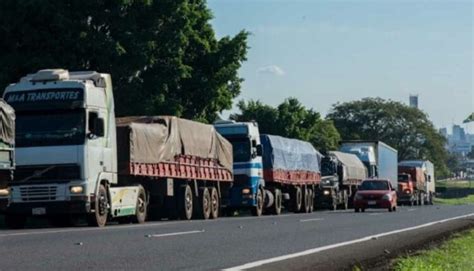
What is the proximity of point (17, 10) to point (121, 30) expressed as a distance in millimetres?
4138

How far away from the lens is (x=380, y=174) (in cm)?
6175

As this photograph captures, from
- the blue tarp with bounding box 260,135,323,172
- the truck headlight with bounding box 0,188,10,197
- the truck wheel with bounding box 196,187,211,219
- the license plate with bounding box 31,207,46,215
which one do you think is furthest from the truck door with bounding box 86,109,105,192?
the blue tarp with bounding box 260,135,323,172

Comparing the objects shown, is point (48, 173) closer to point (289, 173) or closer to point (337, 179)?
point (289, 173)

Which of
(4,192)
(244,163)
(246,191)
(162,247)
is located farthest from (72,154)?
(244,163)

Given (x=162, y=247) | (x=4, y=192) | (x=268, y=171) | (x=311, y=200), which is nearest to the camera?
(x=162, y=247)

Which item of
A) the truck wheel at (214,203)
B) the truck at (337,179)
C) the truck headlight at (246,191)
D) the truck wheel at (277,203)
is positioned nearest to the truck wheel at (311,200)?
the truck at (337,179)

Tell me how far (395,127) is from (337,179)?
77.7 m

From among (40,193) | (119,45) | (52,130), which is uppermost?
(119,45)

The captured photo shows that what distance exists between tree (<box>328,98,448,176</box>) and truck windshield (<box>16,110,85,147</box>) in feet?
342

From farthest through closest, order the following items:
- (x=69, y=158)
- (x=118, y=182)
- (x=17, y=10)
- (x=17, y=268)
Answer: (x=17, y=10) → (x=118, y=182) → (x=69, y=158) → (x=17, y=268)

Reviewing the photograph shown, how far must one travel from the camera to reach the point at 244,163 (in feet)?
118

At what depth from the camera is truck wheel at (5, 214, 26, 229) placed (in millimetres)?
24281

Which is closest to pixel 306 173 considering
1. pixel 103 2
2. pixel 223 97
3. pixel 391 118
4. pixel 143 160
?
pixel 223 97

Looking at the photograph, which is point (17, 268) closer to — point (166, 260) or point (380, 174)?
point (166, 260)
